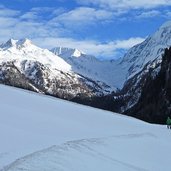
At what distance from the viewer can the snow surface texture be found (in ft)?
34.4

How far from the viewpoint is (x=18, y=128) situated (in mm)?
12773

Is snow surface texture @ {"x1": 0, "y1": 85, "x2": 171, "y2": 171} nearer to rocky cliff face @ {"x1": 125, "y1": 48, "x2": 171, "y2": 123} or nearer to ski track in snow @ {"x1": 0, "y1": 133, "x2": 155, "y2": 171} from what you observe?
ski track in snow @ {"x1": 0, "y1": 133, "x2": 155, "y2": 171}

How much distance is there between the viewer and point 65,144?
12.7 meters

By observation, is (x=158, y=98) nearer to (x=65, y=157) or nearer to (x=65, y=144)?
(x=65, y=144)

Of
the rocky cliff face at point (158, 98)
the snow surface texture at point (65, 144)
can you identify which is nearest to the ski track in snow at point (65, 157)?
the snow surface texture at point (65, 144)

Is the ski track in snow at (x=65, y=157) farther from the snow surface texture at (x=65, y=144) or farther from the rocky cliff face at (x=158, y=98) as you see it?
the rocky cliff face at (x=158, y=98)

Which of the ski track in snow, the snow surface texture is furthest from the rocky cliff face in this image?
the ski track in snow

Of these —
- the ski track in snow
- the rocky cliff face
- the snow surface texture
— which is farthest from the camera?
the rocky cliff face

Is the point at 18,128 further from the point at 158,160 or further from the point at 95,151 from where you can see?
the point at 158,160

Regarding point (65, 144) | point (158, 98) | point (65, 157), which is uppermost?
point (65, 144)

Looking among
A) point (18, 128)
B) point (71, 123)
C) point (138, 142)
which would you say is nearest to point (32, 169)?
point (18, 128)

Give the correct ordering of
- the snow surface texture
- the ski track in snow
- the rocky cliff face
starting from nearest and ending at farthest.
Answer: the ski track in snow
the snow surface texture
the rocky cliff face

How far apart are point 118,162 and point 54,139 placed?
73.8 inches

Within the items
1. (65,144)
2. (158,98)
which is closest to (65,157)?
(65,144)
